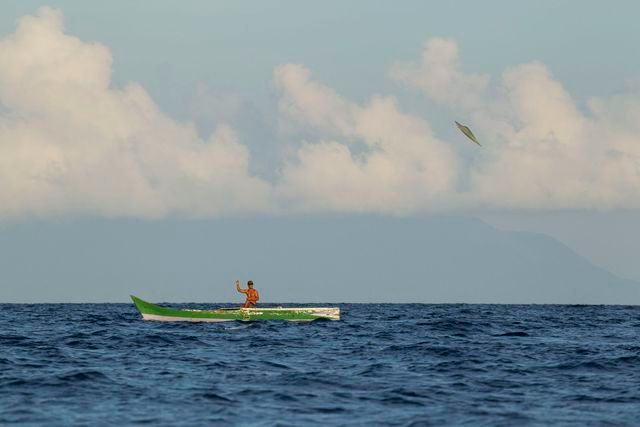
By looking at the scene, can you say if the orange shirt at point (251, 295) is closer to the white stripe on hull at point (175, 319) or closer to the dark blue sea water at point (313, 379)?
the white stripe on hull at point (175, 319)

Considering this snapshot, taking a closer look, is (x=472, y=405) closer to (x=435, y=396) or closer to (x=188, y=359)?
(x=435, y=396)

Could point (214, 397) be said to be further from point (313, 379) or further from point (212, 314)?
point (212, 314)

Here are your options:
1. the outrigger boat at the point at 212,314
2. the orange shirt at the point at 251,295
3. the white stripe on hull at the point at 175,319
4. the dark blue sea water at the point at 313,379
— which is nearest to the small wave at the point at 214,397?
the dark blue sea water at the point at 313,379

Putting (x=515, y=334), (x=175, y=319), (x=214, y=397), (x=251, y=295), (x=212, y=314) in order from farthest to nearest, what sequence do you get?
(x=251, y=295), (x=175, y=319), (x=212, y=314), (x=515, y=334), (x=214, y=397)

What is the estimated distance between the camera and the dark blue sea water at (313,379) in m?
23.3

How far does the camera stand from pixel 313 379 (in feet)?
95.5

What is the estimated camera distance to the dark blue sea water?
23266 millimetres

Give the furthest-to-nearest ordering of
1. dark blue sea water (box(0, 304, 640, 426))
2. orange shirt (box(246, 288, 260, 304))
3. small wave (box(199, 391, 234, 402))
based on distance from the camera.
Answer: orange shirt (box(246, 288, 260, 304)), small wave (box(199, 391, 234, 402)), dark blue sea water (box(0, 304, 640, 426))

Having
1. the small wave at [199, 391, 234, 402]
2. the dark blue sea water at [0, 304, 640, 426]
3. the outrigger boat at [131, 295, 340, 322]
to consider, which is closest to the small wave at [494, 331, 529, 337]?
the dark blue sea water at [0, 304, 640, 426]

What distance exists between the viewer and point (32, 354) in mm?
36281

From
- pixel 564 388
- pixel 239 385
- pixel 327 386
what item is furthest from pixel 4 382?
pixel 564 388

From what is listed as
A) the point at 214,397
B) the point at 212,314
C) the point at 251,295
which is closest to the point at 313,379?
the point at 214,397

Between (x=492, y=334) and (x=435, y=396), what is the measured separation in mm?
24083

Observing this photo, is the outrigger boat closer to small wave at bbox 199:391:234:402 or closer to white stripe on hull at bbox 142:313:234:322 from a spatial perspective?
white stripe on hull at bbox 142:313:234:322
